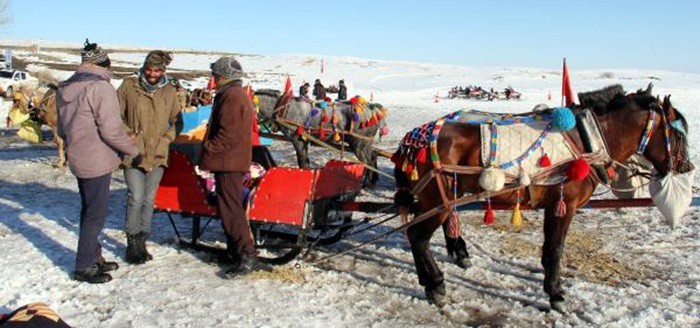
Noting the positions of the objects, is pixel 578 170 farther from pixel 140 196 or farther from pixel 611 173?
pixel 140 196

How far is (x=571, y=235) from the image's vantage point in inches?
260

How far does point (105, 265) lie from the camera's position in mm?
5102

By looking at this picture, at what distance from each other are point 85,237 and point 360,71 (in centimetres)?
6018

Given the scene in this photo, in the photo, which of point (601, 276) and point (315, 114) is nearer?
point (601, 276)

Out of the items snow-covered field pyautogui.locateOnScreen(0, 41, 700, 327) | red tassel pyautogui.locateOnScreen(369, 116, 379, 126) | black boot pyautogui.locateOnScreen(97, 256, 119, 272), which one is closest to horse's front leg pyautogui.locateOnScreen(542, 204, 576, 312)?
snow-covered field pyautogui.locateOnScreen(0, 41, 700, 327)

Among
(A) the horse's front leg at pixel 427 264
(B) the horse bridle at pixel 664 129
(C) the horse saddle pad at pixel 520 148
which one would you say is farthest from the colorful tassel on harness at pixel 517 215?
(B) the horse bridle at pixel 664 129

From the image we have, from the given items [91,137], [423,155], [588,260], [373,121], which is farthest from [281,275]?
[373,121]

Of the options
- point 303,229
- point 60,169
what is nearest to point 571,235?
point 303,229

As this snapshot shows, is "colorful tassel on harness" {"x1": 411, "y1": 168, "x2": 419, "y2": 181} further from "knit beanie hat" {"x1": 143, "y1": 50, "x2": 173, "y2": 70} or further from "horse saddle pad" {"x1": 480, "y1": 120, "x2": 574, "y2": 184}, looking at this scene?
"knit beanie hat" {"x1": 143, "y1": 50, "x2": 173, "y2": 70}

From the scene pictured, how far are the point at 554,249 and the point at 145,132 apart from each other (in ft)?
11.3

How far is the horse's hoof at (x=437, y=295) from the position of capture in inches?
183

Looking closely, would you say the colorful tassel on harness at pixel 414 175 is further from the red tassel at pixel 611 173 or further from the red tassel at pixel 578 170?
the red tassel at pixel 611 173

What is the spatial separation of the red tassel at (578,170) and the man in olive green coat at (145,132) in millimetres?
3289

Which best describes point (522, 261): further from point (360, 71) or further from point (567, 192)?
point (360, 71)
